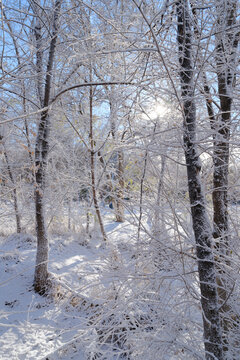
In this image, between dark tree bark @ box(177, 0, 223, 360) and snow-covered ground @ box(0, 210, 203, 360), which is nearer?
dark tree bark @ box(177, 0, 223, 360)

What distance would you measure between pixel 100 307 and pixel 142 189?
3.53 feet

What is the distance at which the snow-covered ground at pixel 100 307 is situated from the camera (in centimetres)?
158

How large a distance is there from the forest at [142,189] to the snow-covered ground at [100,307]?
24mm

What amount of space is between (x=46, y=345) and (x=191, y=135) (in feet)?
10.9

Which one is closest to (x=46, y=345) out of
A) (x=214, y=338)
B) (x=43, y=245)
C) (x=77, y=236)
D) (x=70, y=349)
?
(x=70, y=349)

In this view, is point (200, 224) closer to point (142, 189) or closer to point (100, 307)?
point (142, 189)

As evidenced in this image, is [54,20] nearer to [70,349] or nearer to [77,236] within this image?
[70,349]

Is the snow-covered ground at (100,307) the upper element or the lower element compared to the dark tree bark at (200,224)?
lower

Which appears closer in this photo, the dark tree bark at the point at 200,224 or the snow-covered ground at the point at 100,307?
the dark tree bark at the point at 200,224

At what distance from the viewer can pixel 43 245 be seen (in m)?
4.12

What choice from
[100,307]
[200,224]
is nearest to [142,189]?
[200,224]

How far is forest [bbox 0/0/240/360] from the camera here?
57.7 inches

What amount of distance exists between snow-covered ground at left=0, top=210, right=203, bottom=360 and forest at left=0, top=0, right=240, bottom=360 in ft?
0.08

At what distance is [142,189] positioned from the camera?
204 centimetres
